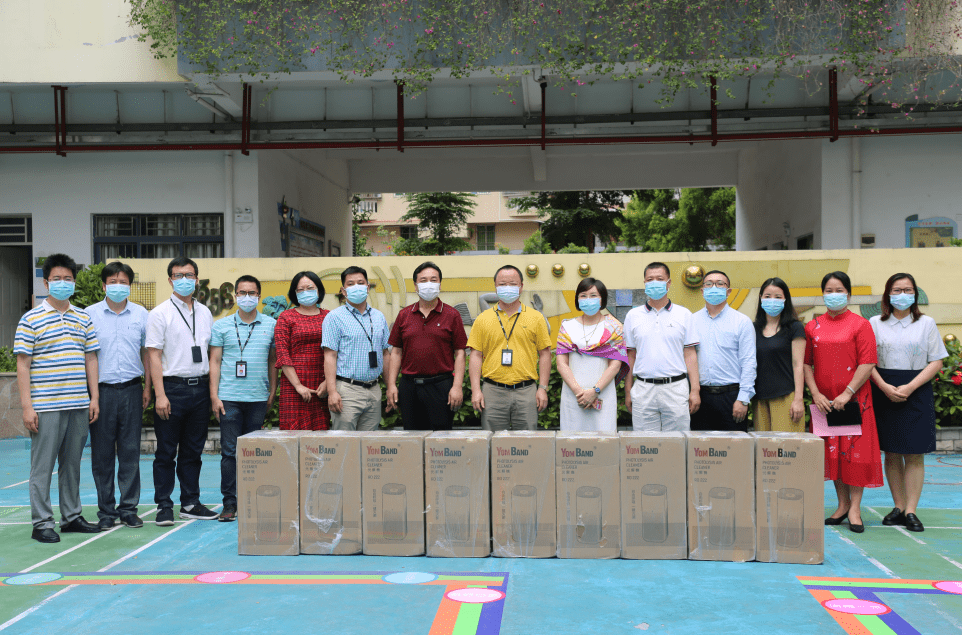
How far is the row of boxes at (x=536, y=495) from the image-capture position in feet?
14.8

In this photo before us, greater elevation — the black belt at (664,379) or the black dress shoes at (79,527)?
the black belt at (664,379)

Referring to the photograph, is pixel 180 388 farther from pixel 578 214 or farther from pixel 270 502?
pixel 578 214

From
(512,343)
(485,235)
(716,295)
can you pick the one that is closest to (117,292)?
(512,343)

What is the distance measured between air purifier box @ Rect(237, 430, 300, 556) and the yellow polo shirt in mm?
1430

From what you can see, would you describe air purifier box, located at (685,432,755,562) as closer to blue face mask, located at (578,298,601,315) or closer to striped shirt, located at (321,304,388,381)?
blue face mask, located at (578,298,601,315)

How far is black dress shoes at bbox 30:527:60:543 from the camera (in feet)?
16.6

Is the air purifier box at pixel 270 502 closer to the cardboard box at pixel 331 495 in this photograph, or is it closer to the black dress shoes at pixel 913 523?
the cardboard box at pixel 331 495

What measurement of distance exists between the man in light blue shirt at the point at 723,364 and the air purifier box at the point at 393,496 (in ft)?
6.56

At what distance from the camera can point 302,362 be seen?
562 cm

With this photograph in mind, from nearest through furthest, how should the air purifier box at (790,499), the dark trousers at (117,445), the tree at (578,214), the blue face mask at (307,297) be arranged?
1. the air purifier box at (790,499)
2. the dark trousers at (117,445)
3. the blue face mask at (307,297)
4. the tree at (578,214)

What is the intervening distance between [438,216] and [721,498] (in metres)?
24.9

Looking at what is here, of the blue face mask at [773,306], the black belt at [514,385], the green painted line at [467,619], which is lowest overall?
the green painted line at [467,619]

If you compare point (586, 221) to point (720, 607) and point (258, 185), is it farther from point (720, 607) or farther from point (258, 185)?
point (720, 607)

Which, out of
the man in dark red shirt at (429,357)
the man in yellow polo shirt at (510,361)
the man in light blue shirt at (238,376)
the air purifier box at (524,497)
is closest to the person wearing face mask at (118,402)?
the man in light blue shirt at (238,376)
